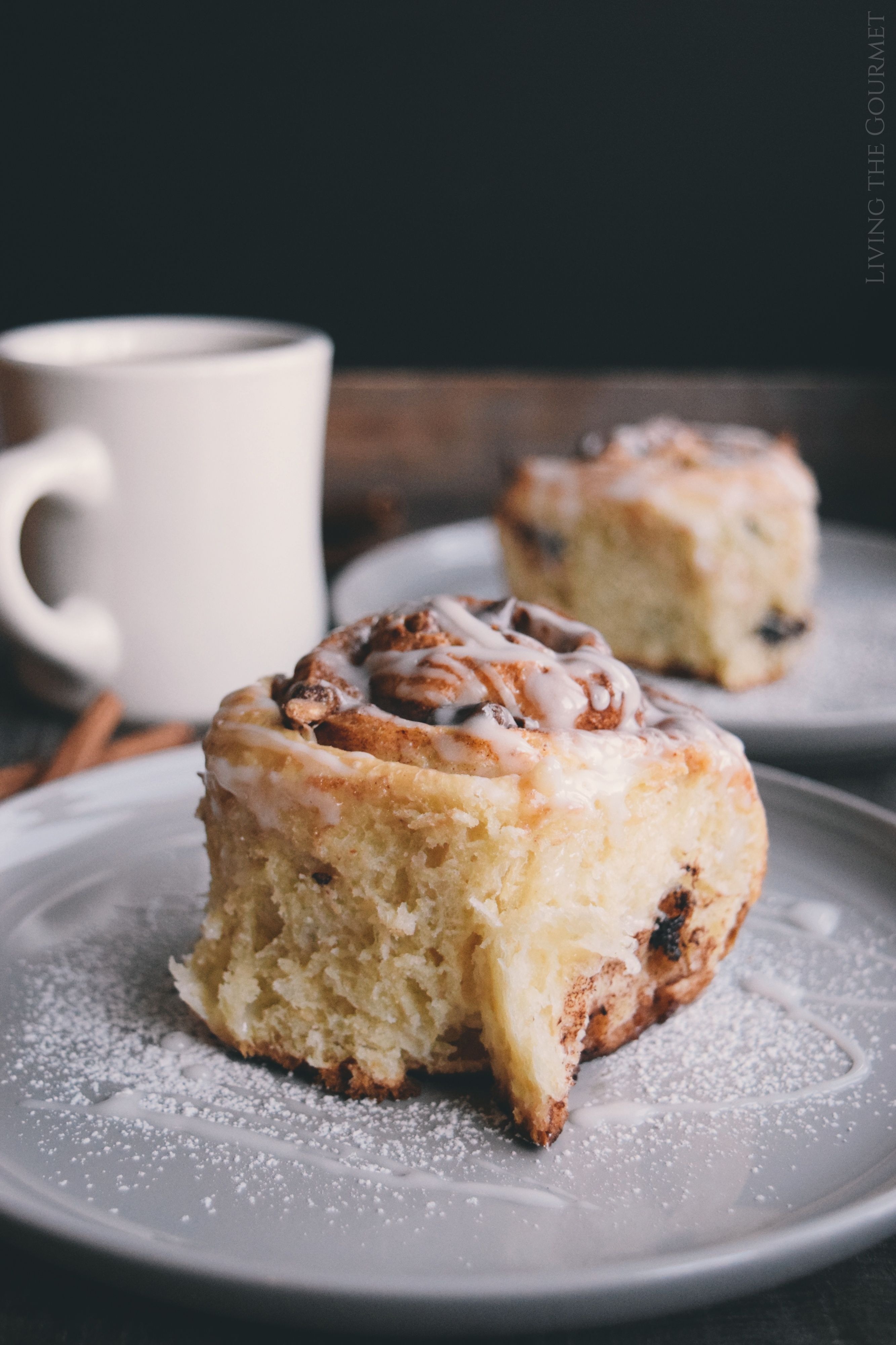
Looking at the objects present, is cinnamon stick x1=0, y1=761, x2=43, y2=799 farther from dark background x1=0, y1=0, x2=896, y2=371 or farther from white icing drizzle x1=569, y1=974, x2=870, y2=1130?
dark background x1=0, y1=0, x2=896, y2=371

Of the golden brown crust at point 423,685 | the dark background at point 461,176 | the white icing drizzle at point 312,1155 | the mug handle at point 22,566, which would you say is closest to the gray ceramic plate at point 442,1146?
the white icing drizzle at point 312,1155

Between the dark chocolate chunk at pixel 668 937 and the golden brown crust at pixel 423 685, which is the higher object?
the golden brown crust at pixel 423 685

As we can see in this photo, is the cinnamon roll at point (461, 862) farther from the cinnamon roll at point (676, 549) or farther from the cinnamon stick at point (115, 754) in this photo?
the cinnamon roll at point (676, 549)

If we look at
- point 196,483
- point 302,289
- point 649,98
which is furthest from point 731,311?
point 196,483

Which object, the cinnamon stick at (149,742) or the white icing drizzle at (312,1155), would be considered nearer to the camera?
the white icing drizzle at (312,1155)

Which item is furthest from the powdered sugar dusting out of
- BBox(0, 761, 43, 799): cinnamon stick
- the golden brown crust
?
BBox(0, 761, 43, 799): cinnamon stick

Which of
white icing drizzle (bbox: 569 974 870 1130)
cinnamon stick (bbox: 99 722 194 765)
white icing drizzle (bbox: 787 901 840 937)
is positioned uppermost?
white icing drizzle (bbox: 569 974 870 1130)

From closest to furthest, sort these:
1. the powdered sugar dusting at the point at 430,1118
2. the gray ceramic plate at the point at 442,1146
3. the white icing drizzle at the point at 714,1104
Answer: the gray ceramic plate at the point at 442,1146 → the powdered sugar dusting at the point at 430,1118 → the white icing drizzle at the point at 714,1104
